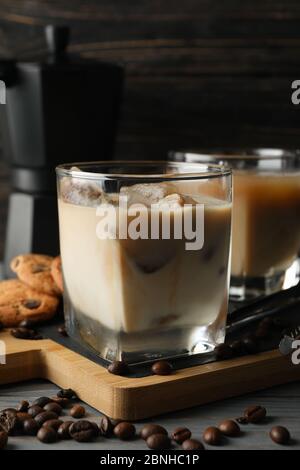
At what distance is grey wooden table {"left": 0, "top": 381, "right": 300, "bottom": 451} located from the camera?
91cm

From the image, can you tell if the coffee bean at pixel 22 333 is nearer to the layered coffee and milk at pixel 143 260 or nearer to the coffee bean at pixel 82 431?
the layered coffee and milk at pixel 143 260

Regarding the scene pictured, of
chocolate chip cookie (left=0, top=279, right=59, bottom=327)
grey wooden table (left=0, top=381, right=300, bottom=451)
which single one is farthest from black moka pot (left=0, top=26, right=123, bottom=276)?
grey wooden table (left=0, top=381, right=300, bottom=451)

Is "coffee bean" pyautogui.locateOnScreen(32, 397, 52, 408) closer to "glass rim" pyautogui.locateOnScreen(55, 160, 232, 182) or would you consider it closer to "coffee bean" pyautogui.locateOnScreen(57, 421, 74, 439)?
"coffee bean" pyautogui.locateOnScreen(57, 421, 74, 439)

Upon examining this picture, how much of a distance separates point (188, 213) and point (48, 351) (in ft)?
1.03

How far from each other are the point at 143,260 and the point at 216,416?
0.77ft

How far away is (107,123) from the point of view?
1672 millimetres

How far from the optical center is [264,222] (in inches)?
54.5

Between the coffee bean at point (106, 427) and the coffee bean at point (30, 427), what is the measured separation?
0.08 metres

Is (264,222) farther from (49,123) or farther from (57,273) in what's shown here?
(49,123)

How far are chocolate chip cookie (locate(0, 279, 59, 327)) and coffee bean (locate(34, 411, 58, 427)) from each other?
32 centimetres

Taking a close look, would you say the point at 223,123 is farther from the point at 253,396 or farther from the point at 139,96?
the point at 253,396

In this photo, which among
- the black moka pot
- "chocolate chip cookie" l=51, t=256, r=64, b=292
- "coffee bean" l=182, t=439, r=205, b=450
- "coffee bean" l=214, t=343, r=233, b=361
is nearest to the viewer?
"coffee bean" l=182, t=439, r=205, b=450

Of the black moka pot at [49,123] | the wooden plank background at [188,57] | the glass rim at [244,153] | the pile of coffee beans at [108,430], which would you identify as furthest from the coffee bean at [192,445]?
the wooden plank background at [188,57]
